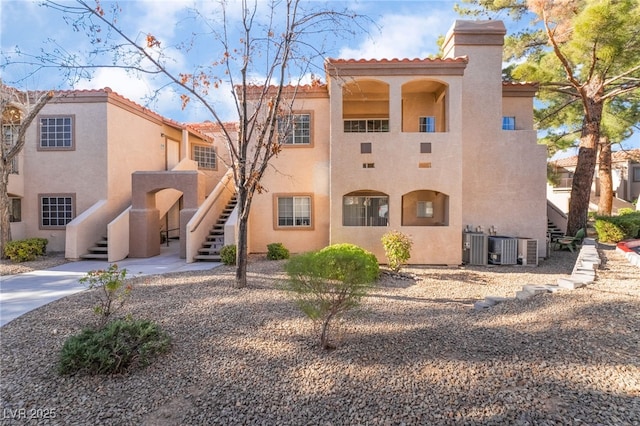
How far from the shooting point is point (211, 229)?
47.0ft

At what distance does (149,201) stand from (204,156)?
293 inches

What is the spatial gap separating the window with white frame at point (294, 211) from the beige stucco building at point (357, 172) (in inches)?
1.7

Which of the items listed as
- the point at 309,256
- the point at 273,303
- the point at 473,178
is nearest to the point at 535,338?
the point at 309,256

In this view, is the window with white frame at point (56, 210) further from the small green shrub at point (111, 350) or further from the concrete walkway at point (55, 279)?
the small green shrub at point (111, 350)

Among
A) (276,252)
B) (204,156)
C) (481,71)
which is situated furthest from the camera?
(204,156)

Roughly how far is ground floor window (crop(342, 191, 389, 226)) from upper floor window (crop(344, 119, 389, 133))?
346cm

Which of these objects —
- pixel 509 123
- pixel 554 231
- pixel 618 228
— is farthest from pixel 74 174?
pixel 618 228

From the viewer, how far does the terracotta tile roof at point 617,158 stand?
2391 cm

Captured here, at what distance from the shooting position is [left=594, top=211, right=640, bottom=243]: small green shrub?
15773 mm

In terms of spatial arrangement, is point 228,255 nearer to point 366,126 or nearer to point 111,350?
point 111,350

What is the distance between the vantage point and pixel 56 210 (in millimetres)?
14711

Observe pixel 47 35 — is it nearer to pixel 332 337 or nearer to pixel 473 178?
pixel 332 337

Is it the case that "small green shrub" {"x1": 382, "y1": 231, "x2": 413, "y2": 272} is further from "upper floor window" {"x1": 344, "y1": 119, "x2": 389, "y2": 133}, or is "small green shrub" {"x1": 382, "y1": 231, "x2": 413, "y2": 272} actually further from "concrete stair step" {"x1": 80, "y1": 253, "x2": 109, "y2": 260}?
"concrete stair step" {"x1": 80, "y1": 253, "x2": 109, "y2": 260}

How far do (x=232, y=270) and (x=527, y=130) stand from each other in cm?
1354
